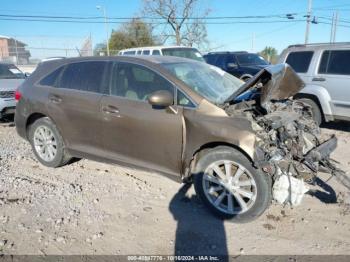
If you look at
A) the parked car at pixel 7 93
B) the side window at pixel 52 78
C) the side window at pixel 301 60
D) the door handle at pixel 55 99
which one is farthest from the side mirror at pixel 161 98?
the parked car at pixel 7 93

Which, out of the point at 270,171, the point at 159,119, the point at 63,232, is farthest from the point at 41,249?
the point at 270,171

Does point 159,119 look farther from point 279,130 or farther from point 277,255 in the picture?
point 277,255

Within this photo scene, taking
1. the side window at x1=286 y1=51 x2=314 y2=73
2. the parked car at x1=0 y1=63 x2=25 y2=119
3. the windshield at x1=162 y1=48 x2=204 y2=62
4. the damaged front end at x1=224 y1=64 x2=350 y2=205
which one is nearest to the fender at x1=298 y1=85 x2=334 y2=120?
the side window at x1=286 y1=51 x2=314 y2=73

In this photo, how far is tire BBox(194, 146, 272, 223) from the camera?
348cm

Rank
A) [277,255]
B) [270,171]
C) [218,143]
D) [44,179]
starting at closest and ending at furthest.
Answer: [277,255] < [270,171] < [218,143] < [44,179]

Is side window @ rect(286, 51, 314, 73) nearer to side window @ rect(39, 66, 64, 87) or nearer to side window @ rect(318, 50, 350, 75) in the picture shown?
side window @ rect(318, 50, 350, 75)

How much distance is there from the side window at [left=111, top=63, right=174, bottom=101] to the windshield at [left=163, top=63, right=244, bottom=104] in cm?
20

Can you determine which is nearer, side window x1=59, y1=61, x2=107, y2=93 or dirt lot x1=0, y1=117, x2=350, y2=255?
dirt lot x1=0, y1=117, x2=350, y2=255

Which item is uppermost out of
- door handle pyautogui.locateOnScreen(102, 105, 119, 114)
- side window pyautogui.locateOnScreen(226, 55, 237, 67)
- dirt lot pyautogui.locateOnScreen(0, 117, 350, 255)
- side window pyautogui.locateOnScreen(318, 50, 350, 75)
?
side window pyautogui.locateOnScreen(318, 50, 350, 75)

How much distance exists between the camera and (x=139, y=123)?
13.3 feet

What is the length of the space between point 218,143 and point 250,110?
1.92ft

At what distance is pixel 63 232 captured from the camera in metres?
3.55

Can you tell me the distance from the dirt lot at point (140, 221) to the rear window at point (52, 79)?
139 centimetres

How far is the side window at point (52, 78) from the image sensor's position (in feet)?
16.7
